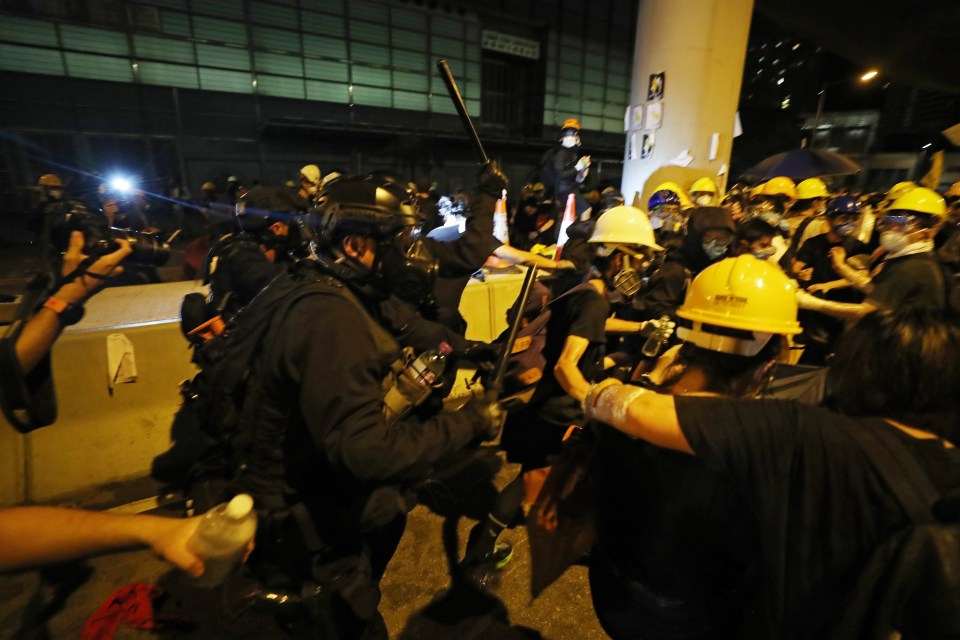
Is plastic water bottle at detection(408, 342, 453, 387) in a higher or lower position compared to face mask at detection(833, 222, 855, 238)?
lower

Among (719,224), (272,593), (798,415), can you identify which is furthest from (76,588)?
(719,224)

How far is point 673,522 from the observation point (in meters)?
1.50

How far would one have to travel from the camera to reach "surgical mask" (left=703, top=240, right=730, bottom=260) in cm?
445

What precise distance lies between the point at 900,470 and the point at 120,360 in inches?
171

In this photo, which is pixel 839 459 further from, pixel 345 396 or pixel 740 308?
pixel 345 396

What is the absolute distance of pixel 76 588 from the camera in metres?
2.74

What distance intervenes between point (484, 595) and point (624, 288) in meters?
2.23

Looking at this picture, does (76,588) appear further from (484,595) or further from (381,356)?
(381,356)

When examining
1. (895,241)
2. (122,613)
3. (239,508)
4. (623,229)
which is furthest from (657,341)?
(122,613)

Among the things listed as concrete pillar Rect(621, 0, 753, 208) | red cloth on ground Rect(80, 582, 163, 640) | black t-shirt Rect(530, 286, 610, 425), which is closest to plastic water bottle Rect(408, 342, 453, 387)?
black t-shirt Rect(530, 286, 610, 425)

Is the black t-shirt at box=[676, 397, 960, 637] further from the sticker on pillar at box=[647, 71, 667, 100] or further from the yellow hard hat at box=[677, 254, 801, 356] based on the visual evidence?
the sticker on pillar at box=[647, 71, 667, 100]

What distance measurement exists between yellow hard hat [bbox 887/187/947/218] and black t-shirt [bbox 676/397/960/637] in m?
3.86

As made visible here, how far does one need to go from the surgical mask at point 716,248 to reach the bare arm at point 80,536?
4.57 metres

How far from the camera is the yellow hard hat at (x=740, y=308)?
160cm
